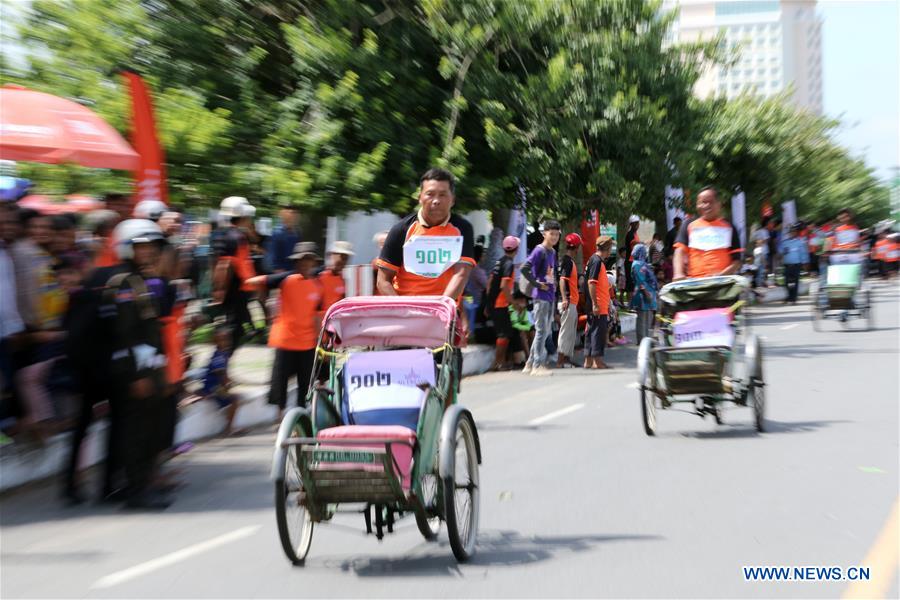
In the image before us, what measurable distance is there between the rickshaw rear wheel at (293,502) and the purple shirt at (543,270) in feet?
30.2

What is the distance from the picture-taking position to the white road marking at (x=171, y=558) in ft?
18.5

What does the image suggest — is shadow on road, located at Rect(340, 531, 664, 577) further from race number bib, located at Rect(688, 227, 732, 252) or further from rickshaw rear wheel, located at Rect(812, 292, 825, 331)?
rickshaw rear wheel, located at Rect(812, 292, 825, 331)

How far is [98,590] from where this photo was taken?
5.45 m

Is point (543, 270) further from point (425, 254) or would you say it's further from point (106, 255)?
point (425, 254)

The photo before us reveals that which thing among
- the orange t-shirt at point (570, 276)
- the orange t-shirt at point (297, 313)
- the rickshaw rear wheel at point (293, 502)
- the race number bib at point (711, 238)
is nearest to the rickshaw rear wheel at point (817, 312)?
the orange t-shirt at point (570, 276)

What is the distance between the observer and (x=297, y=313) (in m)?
9.98

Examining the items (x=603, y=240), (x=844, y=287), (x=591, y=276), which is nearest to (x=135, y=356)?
(x=603, y=240)

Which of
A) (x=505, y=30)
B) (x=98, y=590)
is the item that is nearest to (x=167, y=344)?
(x=98, y=590)

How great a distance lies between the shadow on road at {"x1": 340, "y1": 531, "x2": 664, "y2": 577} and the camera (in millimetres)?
5648

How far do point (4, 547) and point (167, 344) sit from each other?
2.02 metres

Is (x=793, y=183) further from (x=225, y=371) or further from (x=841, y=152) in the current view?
(x=225, y=371)

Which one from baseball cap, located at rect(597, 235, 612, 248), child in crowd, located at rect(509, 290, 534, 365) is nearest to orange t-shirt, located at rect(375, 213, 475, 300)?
baseball cap, located at rect(597, 235, 612, 248)

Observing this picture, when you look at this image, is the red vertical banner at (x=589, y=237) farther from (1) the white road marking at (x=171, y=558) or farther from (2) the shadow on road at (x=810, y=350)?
(1) the white road marking at (x=171, y=558)

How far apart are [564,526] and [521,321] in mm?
9640
